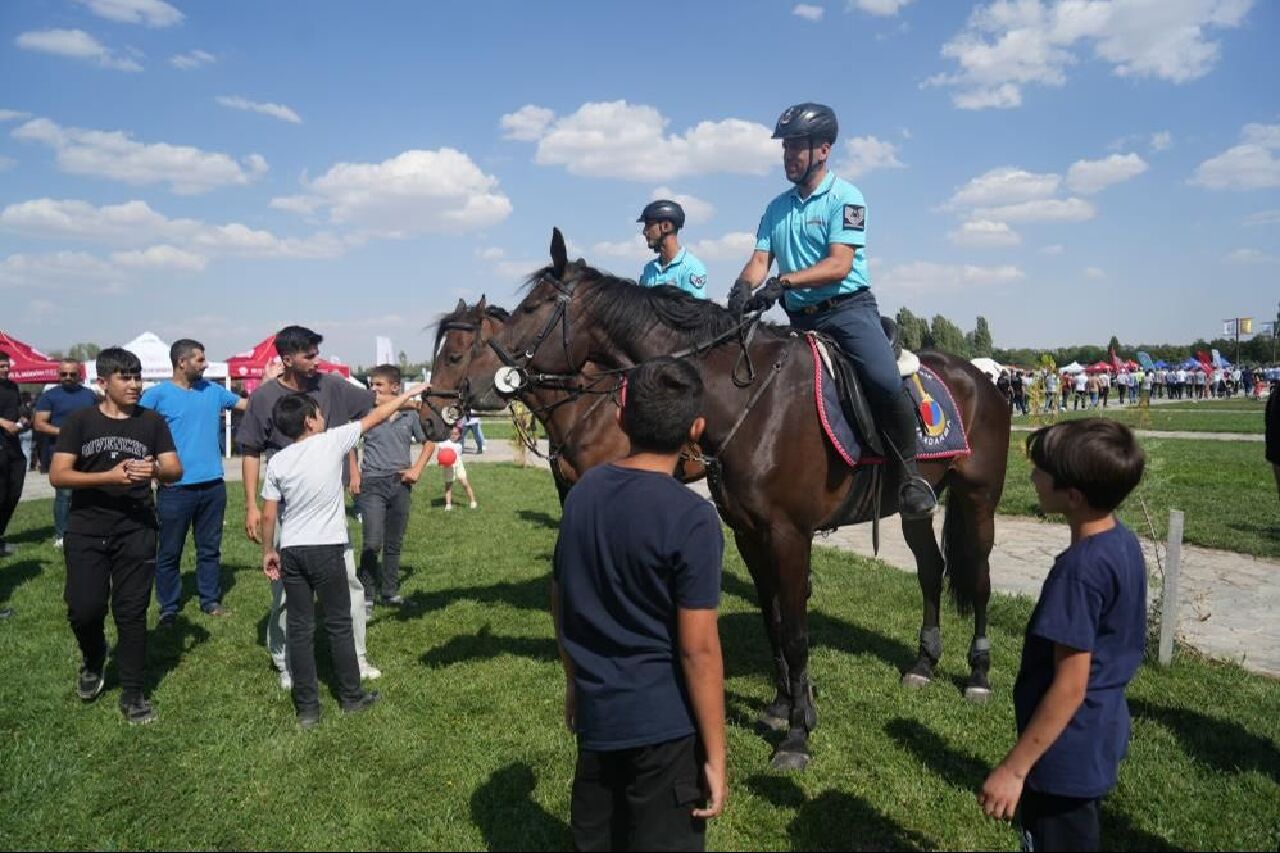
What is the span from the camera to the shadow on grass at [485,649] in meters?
5.85

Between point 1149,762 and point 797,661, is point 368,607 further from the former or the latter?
point 1149,762

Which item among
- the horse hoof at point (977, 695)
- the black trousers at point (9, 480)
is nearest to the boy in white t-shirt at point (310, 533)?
the horse hoof at point (977, 695)

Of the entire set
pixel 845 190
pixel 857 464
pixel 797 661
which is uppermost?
pixel 845 190

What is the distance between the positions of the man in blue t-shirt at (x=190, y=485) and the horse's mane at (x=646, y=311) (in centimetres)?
447

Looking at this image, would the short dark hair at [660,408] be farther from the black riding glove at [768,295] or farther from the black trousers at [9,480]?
Answer: the black trousers at [9,480]

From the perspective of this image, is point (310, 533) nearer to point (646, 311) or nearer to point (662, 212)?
point (646, 311)

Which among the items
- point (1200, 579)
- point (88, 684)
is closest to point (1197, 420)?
point (1200, 579)

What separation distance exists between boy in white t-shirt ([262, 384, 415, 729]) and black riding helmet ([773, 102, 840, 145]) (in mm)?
3010

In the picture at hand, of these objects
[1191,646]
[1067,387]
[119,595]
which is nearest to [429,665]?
[119,595]

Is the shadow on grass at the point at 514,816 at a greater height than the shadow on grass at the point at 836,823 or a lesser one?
lesser

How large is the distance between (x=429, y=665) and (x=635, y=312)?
3.31 m

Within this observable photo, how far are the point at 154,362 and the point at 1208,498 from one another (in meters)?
25.7

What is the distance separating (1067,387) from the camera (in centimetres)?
4238

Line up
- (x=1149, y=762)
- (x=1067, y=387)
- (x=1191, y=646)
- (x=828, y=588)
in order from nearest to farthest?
(x=1149, y=762) < (x=1191, y=646) < (x=828, y=588) < (x=1067, y=387)
